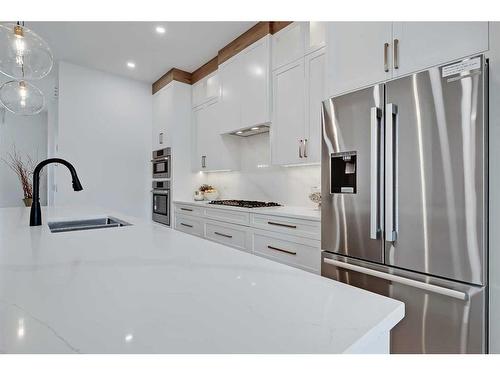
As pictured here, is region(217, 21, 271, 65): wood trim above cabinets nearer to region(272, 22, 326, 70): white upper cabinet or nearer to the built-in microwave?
region(272, 22, 326, 70): white upper cabinet

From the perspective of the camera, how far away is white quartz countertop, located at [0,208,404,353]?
14.8 inches

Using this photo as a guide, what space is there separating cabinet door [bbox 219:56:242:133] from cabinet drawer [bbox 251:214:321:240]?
1.19m

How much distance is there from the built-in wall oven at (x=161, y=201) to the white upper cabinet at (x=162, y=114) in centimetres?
57

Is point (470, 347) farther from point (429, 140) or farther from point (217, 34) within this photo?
point (217, 34)

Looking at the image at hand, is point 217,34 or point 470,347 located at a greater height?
point 217,34

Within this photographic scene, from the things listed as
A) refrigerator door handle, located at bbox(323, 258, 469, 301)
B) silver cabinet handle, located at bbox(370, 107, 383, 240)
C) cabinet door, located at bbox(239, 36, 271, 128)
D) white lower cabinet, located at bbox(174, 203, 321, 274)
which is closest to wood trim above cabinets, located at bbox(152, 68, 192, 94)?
cabinet door, located at bbox(239, 36, 271, 128)

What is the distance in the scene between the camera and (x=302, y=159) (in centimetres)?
240

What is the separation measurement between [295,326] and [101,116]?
13.9 ft

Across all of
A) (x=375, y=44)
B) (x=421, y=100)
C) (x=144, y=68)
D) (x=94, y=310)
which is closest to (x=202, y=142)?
(x=144, y=68)

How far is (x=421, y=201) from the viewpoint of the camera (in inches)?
50.9

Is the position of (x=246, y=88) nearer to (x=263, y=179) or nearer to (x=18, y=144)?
(x=263, y=179)

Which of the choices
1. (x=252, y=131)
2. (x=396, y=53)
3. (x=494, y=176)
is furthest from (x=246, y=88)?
(x=494, y=176)

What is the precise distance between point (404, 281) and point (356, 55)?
4.23ft

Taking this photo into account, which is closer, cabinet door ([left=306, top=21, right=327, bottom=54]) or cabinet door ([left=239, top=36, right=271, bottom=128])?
cabinet door ([left=306, top=21, right=327, bottom=54])
